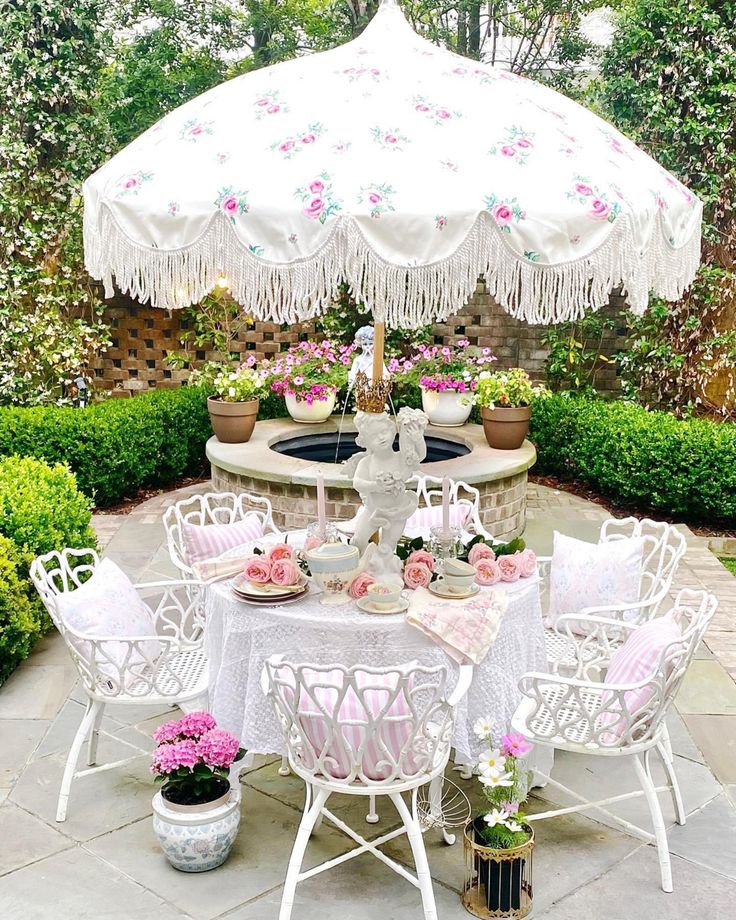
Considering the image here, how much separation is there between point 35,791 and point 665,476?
6.04 meters

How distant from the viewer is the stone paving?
3.16 m

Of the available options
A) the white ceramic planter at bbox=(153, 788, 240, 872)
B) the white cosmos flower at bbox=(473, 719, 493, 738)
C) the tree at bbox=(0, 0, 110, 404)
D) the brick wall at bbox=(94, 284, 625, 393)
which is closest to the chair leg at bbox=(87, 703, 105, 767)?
the white ceramic planter at bbox=(153, 788, 240, 872)

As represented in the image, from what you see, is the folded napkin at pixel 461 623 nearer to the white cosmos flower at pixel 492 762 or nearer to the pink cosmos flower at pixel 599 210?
the white cosmos flower at pixel 492 762

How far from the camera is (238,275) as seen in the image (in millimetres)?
3006

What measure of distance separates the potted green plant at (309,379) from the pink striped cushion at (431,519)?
13.0ft

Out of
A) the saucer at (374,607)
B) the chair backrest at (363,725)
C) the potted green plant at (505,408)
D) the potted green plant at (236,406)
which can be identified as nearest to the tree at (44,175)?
the potted green plant at (236,406)

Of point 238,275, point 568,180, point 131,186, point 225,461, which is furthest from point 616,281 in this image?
point 225,461

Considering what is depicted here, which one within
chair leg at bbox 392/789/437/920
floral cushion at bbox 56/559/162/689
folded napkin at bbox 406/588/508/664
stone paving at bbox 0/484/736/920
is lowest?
stone paving at bbox 0/484/736/920

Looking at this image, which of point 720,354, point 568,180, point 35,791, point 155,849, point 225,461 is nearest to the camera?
point 568,180

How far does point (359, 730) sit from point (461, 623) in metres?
0.62

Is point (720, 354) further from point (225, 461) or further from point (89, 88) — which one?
point (89, 88)

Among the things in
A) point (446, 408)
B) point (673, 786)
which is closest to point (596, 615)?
point (673, 786)

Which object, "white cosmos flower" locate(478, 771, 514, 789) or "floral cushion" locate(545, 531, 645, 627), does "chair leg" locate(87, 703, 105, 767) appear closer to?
"white cosmos flower" locate(478, 771, 514, 789)

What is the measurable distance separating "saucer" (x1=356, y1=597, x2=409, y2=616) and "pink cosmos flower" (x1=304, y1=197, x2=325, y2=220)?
1539 mm
